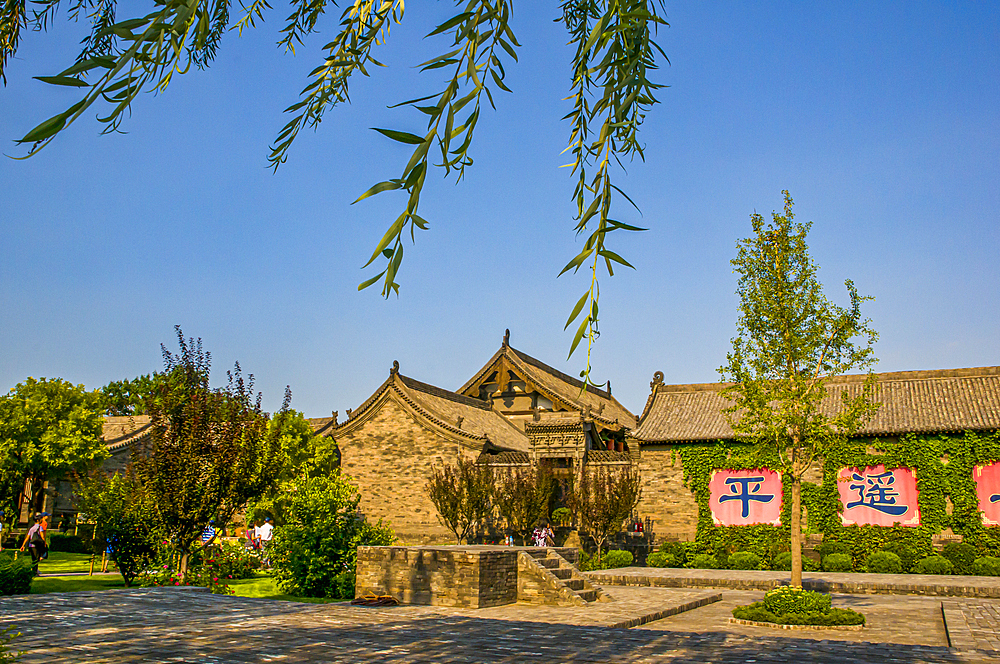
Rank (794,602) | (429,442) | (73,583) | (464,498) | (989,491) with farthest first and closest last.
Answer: (429,442), (464,498), (989,491), (73,583), (794,602)

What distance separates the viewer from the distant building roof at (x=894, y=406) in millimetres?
26188

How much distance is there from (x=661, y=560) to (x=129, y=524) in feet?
57.3

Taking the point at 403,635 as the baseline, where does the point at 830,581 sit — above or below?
below

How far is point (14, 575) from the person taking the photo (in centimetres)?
1330

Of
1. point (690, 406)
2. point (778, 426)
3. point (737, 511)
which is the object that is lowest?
point (737, 511)

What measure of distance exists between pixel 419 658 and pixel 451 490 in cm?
1959

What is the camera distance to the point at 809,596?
12.5 meters

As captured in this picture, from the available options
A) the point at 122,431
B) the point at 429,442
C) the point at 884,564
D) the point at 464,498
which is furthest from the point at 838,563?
the point at 122,431

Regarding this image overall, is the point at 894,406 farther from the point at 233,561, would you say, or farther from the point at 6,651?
the point at 6,651

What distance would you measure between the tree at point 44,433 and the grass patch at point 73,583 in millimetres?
13894

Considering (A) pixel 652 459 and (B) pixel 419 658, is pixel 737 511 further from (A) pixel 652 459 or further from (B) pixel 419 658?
(B) pixel 419 658

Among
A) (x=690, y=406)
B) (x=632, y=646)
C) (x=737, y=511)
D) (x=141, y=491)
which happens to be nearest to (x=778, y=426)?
(x=632, y=646)

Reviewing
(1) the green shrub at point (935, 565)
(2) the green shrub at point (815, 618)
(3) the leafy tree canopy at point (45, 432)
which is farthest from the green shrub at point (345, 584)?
(3) the leafy tree canopy at point (45, 432)

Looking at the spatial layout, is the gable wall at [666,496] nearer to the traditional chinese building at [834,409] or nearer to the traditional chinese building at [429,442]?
the traditional chinese building at [834,409]
